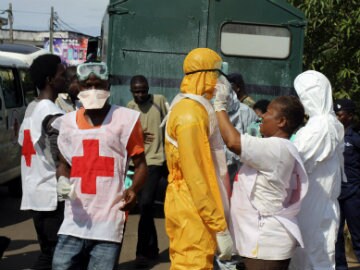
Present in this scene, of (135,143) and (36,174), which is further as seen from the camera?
(36,174)

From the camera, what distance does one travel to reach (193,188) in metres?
3.74

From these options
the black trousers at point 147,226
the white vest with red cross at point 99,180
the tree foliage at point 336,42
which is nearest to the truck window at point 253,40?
the tree foliage at point 336,42

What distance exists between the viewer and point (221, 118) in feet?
13.1

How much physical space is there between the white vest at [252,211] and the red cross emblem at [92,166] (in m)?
0.73

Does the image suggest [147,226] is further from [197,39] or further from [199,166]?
[199,166]

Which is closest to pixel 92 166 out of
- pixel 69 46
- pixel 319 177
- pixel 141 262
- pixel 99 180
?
pixel 99 180

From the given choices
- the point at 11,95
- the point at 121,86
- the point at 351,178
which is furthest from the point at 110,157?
the point at 11,95

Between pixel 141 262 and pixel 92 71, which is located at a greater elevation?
pixel 92 71

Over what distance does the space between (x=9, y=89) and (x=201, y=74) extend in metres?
6.67

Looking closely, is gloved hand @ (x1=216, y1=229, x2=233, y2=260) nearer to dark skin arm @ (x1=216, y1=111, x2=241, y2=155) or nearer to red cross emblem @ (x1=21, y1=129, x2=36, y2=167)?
dark skin arm @ (x1=216, y1=111, x2=241, y2=155)

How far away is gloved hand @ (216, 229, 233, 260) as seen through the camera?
12.4ft

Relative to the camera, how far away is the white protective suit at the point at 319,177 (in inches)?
173

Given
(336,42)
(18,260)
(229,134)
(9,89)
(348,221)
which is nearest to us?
(229,134)

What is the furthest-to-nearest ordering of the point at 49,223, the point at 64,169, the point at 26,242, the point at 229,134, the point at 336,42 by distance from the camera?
the point at 336,42
the point at 26,242
the point at 49,223
the point at 64,169
the point at 229,134
